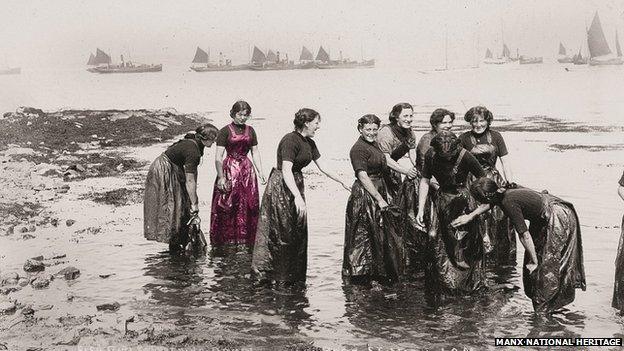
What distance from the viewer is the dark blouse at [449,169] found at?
6.09 m

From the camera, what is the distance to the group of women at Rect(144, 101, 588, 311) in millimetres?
5699

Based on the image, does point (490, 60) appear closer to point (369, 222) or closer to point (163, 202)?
point (163, 202)

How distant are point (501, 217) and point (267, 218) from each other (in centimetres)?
279

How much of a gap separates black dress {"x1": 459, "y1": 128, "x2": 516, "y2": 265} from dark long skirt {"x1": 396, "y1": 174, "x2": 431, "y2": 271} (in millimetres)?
641

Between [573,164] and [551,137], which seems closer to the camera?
[573,164]

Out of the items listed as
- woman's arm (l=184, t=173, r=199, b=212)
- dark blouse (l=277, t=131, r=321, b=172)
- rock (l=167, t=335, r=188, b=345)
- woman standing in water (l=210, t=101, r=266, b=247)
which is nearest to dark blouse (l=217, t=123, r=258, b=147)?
woman standing in water (l=210, t=101, r=266, b=247)

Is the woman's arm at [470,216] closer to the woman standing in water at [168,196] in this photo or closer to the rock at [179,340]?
the rock at [179,340]

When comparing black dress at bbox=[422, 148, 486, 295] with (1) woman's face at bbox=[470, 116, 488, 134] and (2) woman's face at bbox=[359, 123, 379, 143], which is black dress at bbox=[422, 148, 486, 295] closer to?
(2) woman's face at bbox=[359, 123, 379, 143]

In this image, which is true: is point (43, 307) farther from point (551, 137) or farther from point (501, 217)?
point (551, 137)

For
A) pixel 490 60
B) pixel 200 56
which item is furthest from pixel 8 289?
pixel 490 60

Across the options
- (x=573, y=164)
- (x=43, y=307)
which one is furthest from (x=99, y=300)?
(x=573, y=164)

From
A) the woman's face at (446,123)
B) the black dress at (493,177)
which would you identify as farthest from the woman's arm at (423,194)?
the black dress at (493,177)

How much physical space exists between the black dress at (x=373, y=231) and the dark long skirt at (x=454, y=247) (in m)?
0.50

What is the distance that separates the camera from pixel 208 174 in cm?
1566
